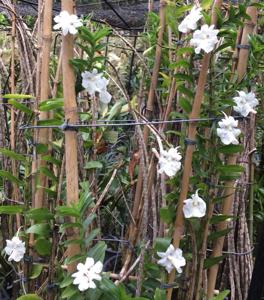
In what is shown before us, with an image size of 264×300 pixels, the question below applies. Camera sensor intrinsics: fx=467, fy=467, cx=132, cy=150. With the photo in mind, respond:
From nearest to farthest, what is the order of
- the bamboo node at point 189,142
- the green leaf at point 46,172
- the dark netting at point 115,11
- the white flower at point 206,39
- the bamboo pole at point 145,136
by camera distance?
the white flower at point 206,39 < the bamboo node at point 189,142 < the green leaf at point 46,172 < the bamboo pole at point 145,136 < the dark netting at point 115,11

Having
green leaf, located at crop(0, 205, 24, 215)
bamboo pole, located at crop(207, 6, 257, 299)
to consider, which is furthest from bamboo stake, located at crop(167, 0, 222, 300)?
green leaf, located at crop(0, 205, 24, 215)

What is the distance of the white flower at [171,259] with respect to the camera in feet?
3.51

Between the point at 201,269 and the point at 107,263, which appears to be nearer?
the point at 201,269

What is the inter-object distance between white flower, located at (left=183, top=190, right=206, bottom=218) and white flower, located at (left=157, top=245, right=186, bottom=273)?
0.29 feet

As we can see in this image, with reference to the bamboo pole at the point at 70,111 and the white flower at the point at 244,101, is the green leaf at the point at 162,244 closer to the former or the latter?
the bamboo pole at the point at 70,111

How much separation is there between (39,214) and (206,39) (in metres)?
0.57

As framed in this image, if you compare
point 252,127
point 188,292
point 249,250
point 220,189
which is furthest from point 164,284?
point 252,127

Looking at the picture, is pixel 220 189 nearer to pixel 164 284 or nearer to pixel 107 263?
pixel 164 284

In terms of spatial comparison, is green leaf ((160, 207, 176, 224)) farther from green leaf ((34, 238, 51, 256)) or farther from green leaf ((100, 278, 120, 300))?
green leaf ((34, 238, 51, 256))

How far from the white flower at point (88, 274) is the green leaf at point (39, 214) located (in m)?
0.21

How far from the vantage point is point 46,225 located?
118 centimetres

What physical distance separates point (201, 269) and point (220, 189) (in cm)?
21

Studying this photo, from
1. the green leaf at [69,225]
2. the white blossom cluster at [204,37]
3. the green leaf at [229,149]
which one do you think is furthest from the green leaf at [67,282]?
the white blossom cluster at [204,37]

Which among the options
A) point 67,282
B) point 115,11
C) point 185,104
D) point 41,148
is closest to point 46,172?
point 41,148
